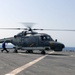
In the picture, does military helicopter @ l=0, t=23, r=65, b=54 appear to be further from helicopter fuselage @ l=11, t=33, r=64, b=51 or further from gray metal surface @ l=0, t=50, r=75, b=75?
gray metal surface @ l=0, t=50, r=75, b=75

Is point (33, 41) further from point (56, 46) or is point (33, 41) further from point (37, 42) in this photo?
point (56, 46)

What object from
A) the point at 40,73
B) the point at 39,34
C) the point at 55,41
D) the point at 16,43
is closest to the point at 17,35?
the point at 16,43

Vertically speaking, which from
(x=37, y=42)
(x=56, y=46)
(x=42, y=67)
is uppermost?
(x=37, y=42)

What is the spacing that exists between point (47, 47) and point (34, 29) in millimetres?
5447

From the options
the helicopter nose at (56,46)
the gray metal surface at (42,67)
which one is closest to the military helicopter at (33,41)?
the helicopter nose at (56,46)

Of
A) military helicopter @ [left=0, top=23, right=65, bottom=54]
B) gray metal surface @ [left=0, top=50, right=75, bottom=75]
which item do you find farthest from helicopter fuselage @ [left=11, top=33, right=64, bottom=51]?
gray metal surface @ [left=0, top=50, right=75, bottom=75]

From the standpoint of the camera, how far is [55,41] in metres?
38.0

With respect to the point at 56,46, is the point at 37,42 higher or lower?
higher

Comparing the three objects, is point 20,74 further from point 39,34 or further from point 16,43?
point 16,43

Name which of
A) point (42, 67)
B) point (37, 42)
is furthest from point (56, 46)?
point (42, 67)

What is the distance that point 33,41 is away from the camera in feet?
130

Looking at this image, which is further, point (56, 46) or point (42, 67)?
point (56, 46)

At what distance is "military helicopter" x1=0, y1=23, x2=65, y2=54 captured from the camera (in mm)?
37031

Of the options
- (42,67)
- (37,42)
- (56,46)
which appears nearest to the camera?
(42,67)
